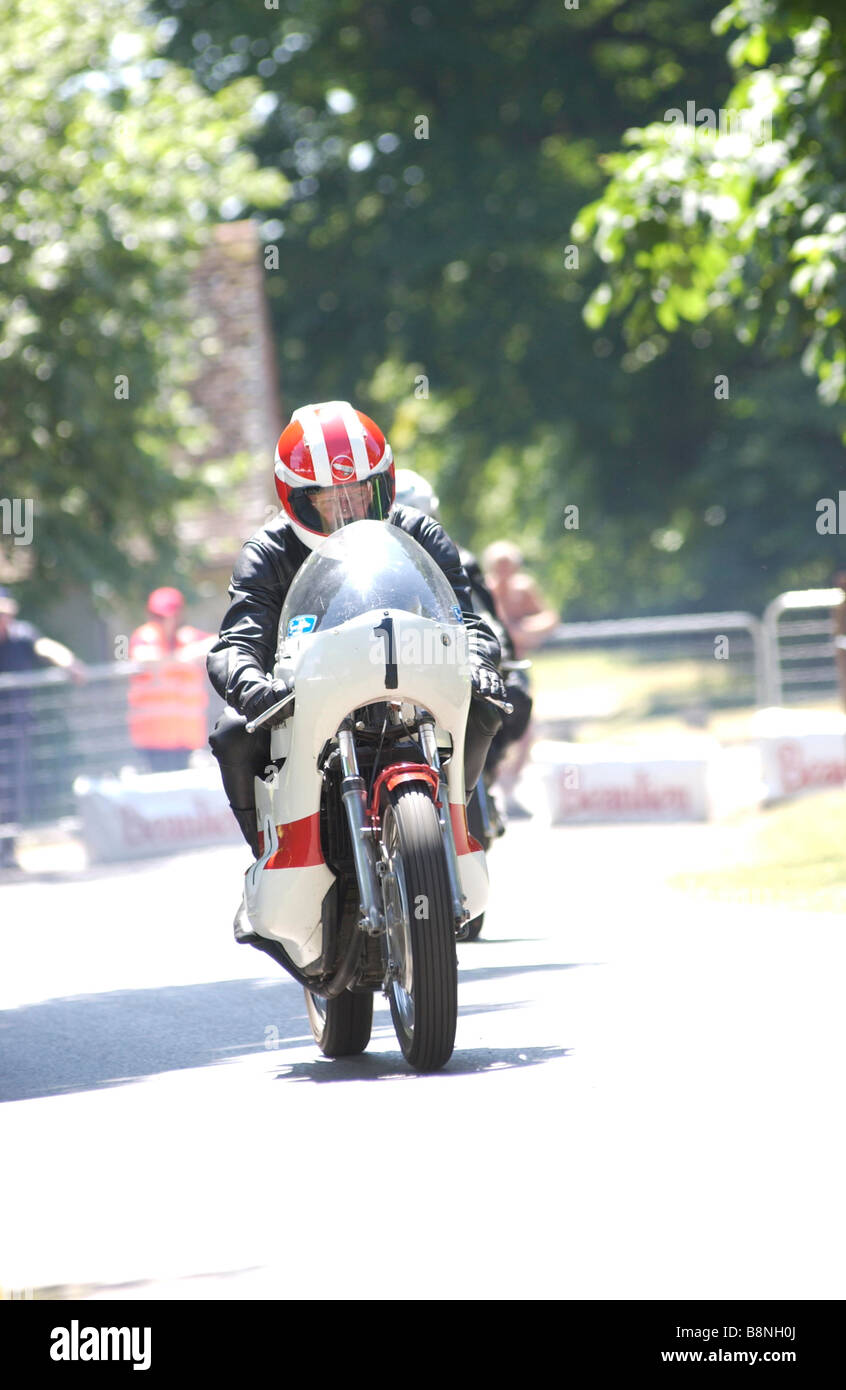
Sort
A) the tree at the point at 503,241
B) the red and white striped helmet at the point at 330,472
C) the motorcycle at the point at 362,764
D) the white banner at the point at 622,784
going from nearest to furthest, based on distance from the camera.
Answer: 1. the motorcycle at the point at 362,764
2. the red and white striped helmet at the point at 330,472
3. the white banner at the point at 622,784
4. the tree at the point at 503,241

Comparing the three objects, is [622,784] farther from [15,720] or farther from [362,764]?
[362,764]

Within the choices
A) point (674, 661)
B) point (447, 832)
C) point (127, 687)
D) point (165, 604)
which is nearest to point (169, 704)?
point (127, 687)

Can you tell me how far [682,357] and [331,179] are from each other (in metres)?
6.70

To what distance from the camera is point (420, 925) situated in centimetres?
670

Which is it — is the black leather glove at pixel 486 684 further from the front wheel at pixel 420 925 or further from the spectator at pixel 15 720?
the spectator at pixel 15 720

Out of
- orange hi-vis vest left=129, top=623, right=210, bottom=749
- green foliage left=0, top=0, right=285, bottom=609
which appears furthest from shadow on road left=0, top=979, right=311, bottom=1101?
green foliage left=0, top=0, right=285, bottom=609

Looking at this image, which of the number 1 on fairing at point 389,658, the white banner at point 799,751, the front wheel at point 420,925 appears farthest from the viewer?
the white banner at point 799,751

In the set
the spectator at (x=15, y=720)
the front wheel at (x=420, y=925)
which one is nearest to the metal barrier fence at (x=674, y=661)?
the spectator at (x=15, y=720)

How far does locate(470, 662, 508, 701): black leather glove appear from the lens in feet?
24.5

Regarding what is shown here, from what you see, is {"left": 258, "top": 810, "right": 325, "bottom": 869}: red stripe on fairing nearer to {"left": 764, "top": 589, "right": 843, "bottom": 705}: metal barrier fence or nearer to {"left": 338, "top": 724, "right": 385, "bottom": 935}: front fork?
{"left": 338, "top": 724, "right": 385, "bottom": 935}: front fork

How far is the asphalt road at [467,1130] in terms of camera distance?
4.94 metres

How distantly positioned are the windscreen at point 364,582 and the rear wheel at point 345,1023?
1.22 meters
